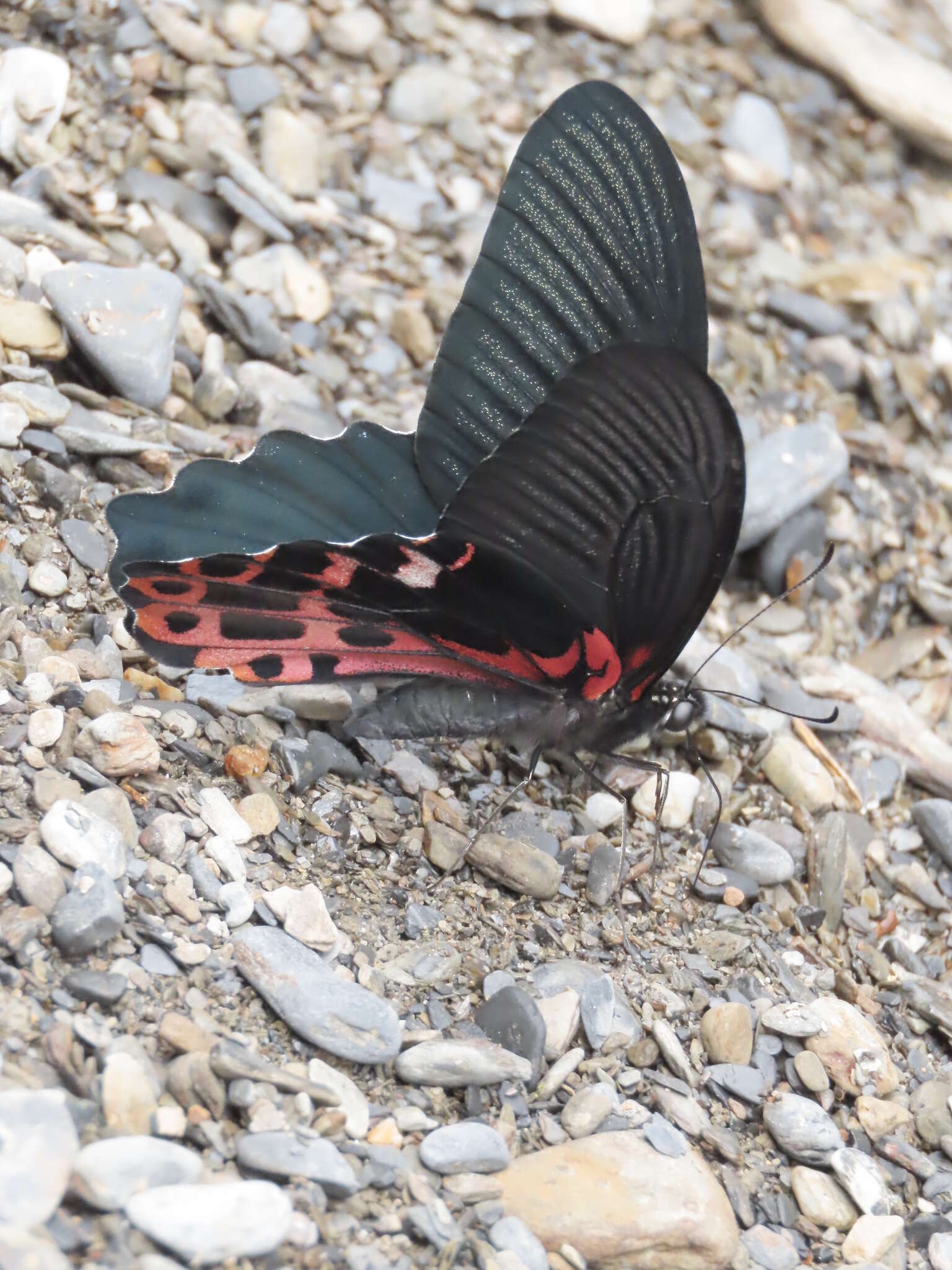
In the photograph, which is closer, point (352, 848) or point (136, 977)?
point (136, 977)

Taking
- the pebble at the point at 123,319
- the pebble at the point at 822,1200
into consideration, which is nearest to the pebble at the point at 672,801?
the pebble at the point at 822,1200

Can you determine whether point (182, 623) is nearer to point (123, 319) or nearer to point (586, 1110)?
point (123, 319)

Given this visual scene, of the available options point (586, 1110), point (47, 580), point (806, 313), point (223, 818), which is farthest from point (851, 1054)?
point (806, 313)

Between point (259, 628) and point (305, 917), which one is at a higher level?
point (259, 628)

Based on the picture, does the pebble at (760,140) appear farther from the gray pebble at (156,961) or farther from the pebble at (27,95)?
the gray pebble at (156,961)

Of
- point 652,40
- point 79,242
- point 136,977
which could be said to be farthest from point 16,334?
point 652,40

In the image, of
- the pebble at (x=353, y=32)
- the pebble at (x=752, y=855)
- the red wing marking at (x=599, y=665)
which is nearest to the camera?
the red wing marking at (x=599, y=665)

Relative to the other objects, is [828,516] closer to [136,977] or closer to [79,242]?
[79,242]

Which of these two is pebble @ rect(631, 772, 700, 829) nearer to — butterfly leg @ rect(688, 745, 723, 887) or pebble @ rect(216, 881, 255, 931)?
butterfly leg @ rect(688, 745, 723, 887)
